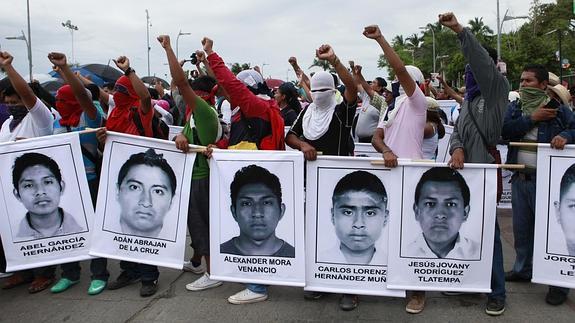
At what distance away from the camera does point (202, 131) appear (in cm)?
446

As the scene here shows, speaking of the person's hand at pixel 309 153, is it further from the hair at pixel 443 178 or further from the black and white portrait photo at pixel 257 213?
the hair at pixel 443 178

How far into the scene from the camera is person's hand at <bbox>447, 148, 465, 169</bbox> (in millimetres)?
3912

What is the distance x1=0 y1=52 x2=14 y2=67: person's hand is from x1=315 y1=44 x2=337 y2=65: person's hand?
2.81m

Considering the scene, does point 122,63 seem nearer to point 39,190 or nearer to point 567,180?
point 39,190

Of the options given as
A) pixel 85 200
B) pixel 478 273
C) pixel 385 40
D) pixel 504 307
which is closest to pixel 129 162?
pixel 85 200

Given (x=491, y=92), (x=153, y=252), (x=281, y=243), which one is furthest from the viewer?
(x=153, y=252)

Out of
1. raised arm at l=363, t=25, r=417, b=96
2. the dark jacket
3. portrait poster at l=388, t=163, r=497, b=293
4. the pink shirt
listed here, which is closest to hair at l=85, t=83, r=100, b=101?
raised arm at l=363, t=25, r=417, b=96

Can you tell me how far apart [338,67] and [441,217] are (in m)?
1.40

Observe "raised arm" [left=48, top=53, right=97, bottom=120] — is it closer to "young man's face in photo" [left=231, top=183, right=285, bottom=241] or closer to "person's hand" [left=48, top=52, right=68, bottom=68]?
"person's hand" [left=48, top=52, right=68, bottom=68]

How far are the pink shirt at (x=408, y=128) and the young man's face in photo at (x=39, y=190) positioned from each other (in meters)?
2.92

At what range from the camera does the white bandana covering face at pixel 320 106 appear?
13.9 ft

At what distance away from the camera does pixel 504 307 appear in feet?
13.4

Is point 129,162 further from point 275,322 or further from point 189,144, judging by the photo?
point 275,322

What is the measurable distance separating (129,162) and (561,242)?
11.7 feet
